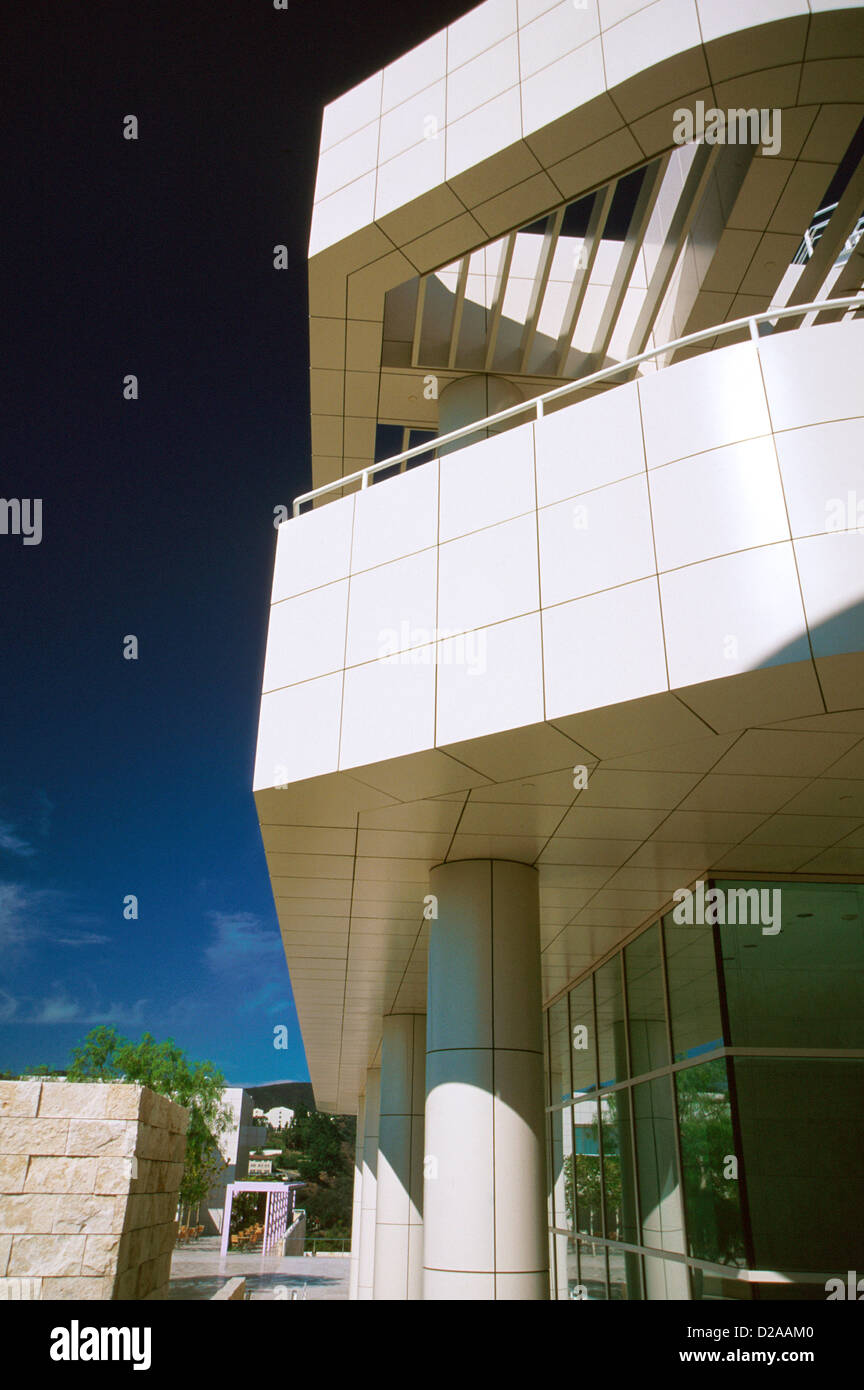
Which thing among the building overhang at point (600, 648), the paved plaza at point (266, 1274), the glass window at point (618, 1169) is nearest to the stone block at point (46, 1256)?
the building overhang at point (600, 648)

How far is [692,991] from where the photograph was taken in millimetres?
9820

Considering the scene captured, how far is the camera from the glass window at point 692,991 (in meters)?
9.30

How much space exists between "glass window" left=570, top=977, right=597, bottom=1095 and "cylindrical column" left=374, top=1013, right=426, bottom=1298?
3391mm

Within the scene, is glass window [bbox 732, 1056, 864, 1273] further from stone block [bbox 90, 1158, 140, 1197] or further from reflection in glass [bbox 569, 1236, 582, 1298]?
reflection in glass [bbox 569, 1236, 582, 1298]

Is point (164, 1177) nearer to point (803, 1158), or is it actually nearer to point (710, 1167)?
point (710, 1167)

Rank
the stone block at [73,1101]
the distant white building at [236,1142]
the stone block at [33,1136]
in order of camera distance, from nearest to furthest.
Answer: the stone block at [33,1136]
the stone block at [73,1101]
the distant white building at [236,1142]

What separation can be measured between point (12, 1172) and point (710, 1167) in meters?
6.93

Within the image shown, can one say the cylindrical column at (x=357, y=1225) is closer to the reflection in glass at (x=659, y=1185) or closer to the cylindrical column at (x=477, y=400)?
the reflection in glass at (x=659, y=1185)

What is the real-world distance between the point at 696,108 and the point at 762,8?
1.04m

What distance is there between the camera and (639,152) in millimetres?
10414

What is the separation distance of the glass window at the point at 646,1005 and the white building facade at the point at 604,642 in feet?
0.23
